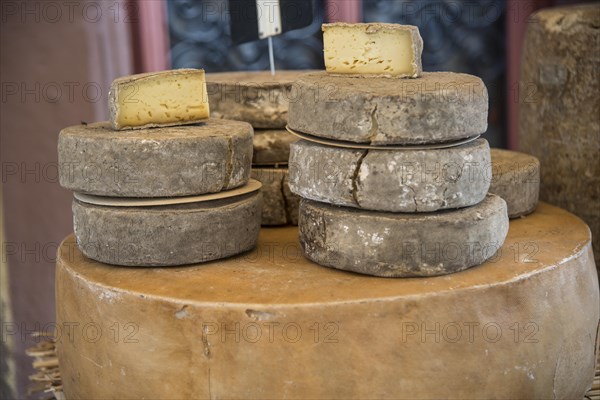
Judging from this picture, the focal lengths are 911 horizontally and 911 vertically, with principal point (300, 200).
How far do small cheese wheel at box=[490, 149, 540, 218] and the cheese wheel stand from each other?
596mm

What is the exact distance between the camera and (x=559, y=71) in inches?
115

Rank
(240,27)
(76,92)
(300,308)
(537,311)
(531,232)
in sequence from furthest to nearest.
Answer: (76,92), (240,27), (531,232), (537,311), (300,308)

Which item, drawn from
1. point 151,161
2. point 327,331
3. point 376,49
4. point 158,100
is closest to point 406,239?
point 327,331

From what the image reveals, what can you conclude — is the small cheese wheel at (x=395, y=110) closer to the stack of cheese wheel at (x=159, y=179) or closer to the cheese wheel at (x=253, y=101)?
the stack of cheese wheel at (x=159, y=179)

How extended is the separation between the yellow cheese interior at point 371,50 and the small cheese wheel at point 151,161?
12.4 inches

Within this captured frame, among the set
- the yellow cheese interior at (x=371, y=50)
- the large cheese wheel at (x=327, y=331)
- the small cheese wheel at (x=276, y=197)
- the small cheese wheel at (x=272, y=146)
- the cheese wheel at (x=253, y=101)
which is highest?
the yellow cheese interior at (x=371, y=50)

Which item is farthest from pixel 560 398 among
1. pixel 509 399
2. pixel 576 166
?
pixel 576 166

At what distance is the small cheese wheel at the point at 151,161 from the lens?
204 cm

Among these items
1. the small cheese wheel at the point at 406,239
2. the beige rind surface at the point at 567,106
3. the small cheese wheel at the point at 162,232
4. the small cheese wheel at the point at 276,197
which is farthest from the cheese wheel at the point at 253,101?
the beige rind surface at the point at 567,106

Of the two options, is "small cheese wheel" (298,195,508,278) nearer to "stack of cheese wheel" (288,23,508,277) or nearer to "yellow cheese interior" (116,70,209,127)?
"stack of cheese wheel" (288,23,508,277)

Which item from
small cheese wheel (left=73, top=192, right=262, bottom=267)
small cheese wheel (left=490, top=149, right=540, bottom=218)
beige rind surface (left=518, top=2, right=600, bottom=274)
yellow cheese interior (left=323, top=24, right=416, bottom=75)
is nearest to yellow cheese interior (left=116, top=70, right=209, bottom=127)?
small cheese wheel (left=73, top=192, right=262, bottom=267)

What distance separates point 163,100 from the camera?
7.21 feet

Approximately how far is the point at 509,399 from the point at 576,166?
117 centimetres

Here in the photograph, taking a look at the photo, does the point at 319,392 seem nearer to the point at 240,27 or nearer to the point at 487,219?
the point at 487,219
